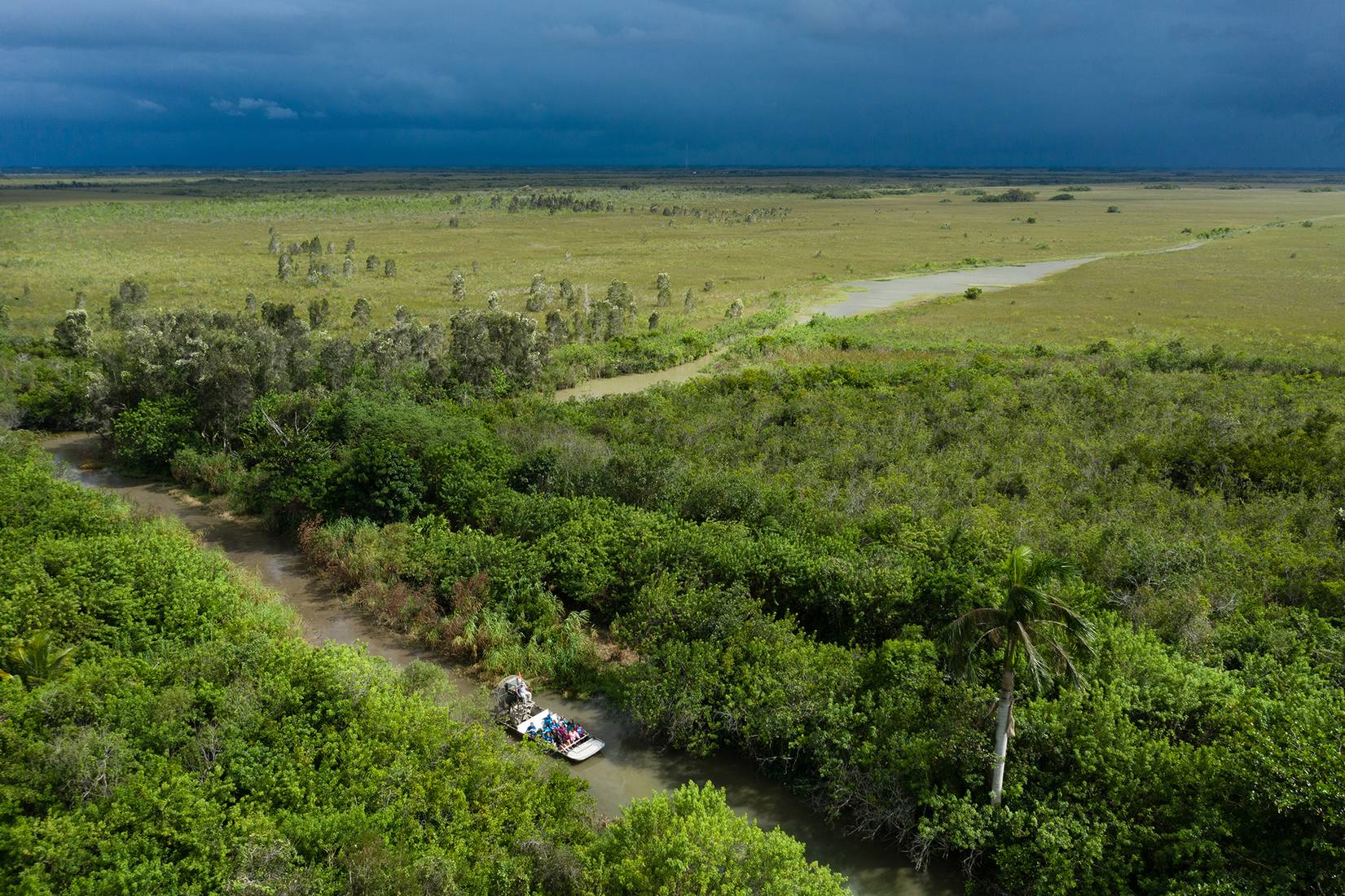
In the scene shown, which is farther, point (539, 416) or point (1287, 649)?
point (539, 416)

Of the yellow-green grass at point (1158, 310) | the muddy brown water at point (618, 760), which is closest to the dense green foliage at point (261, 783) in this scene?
the muddy brown water at point (618, 760)

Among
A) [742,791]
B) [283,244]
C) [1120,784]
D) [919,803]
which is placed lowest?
[742,791]

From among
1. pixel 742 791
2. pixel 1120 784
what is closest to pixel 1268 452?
pixel 1120 784

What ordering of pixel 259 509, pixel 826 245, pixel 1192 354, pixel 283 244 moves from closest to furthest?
pixel 259 509 < pixel 1192 354 < pixel 283 244 < pixel 826 245

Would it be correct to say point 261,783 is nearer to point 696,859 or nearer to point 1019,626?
point 696,859

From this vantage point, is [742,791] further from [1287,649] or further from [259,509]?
[259,509]
